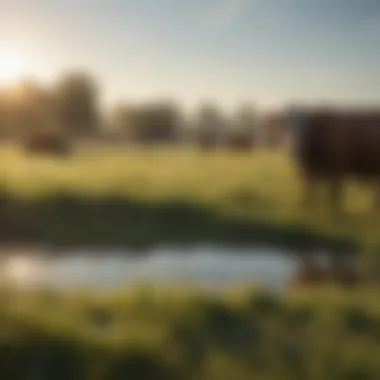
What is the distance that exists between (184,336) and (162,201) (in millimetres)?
191

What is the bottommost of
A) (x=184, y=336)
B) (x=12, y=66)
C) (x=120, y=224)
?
(x=184, y=336)

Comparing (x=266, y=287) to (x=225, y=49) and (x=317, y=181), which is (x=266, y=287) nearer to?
(x=317, y=181)

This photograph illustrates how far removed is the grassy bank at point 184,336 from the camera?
98 centimetres

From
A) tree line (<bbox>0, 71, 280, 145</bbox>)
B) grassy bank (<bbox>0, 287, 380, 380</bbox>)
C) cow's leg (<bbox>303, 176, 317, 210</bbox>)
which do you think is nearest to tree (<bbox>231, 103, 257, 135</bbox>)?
tree line (<bbox>0, 71, 280, 145</bbox>)

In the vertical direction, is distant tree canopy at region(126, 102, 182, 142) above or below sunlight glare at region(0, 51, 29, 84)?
below

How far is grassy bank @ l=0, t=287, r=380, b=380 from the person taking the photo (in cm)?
98

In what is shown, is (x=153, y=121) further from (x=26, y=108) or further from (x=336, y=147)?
(x=336, y=147)

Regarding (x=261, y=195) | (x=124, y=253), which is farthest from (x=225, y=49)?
(x=124, y=253)

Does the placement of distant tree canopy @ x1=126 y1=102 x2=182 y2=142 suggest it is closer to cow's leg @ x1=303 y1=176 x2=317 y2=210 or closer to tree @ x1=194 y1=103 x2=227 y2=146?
tree @ x1=194 y1=103 x2=227 y2=146

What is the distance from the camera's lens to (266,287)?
1024mm

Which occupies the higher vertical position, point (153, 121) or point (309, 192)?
point (153, 121)

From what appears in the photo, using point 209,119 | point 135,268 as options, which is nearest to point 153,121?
point 209,119

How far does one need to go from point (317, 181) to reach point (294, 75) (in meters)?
0.16

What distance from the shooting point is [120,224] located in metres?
1.02
